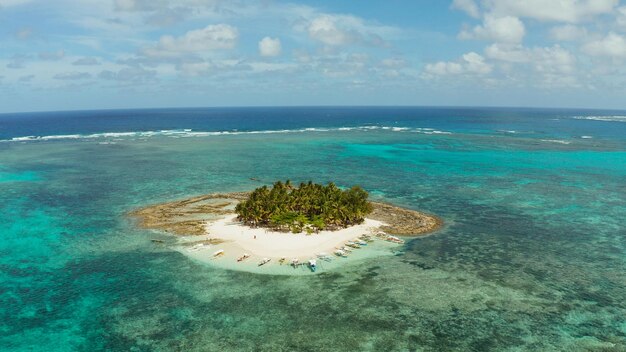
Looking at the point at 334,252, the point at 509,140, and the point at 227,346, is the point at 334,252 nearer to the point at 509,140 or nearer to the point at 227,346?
the point at 227,346

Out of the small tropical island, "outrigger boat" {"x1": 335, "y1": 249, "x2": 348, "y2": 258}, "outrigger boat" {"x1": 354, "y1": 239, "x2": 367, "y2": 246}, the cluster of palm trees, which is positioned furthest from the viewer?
the cluster of palm trees

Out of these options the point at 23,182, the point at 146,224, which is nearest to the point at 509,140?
the point at 146,224

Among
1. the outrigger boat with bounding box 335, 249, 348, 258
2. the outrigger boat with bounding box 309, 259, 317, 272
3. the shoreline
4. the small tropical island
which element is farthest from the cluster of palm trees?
the outrigger boat with bounding box 309, 259, 317, 272

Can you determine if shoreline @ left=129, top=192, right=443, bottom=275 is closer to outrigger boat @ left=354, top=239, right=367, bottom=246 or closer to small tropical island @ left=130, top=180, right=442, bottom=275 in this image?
small tropical island @ left=130, top=180, right=442, bottom=275

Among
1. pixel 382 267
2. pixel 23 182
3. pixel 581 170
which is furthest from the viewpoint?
pixel 581 170

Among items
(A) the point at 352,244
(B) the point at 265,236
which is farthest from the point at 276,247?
(A) the point at 352,244

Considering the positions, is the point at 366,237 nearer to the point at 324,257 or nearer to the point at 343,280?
the point at 324,257
